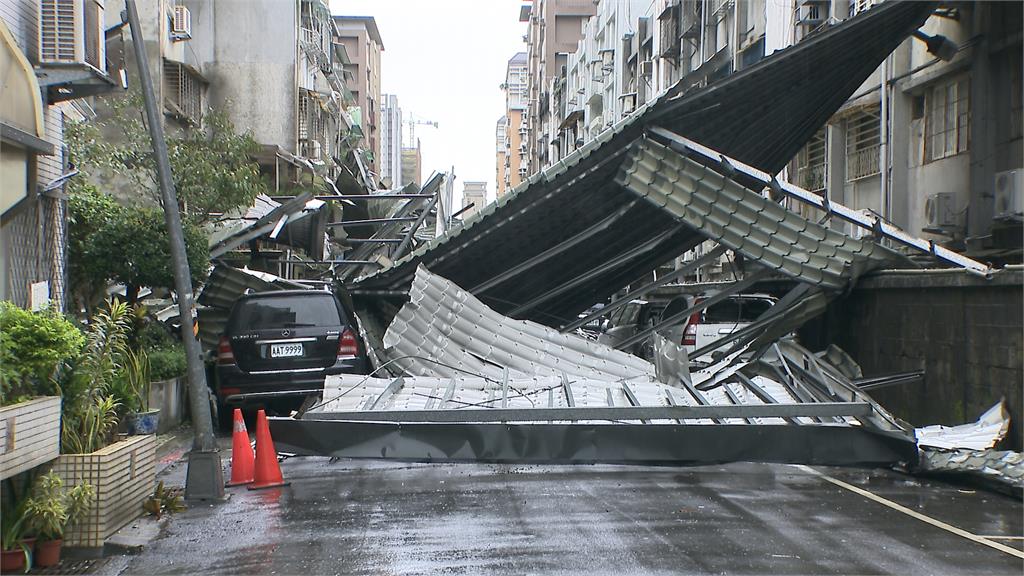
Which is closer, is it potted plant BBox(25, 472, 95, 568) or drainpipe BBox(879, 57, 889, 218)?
potted plant BBox(25, 472, 95, 568)

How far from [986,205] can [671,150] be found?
5969mm

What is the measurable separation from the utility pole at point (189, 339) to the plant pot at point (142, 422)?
671mm

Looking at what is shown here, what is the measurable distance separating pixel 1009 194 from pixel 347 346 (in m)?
9.43

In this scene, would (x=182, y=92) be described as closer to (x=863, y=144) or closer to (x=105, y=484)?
(x=863, y=144)

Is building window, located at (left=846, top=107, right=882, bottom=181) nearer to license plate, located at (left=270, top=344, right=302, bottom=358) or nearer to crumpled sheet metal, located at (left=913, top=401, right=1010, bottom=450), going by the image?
crumpled sheet metal, located at (left=913, top=401, right=1010, bottom=450)

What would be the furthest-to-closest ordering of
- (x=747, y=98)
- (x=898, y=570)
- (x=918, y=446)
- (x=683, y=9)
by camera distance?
(x=683, y=9), (x=747, y=98), (x=918, y=446), (x=898, y=570)

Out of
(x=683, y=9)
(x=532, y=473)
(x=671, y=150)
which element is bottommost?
(x=532, y=473)

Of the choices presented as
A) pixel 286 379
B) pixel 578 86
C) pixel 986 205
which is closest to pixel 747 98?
pixel 986 205

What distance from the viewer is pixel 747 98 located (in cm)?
1388

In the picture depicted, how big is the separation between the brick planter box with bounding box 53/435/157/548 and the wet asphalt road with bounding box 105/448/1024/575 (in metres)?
0.35

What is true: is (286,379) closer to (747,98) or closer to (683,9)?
(747,98)

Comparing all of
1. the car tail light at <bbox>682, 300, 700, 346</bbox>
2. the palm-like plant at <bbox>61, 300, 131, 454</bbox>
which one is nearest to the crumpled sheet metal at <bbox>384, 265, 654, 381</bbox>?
the car tail light at <bbox>682, 300, 700, 346</bbox>

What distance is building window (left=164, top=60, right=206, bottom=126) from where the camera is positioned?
28.2 m

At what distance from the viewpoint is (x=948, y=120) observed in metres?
17.7
